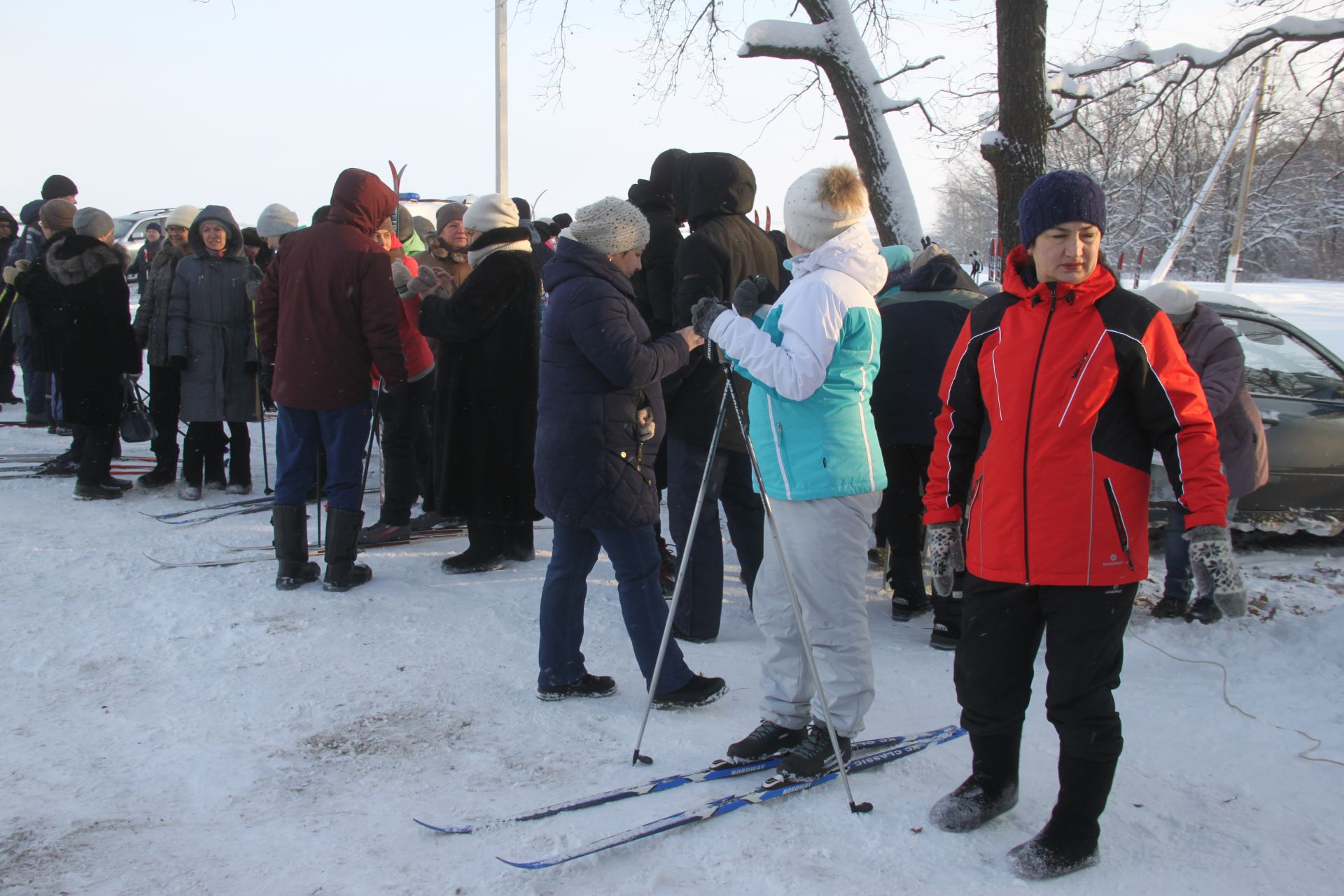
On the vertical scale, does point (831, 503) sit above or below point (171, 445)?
above

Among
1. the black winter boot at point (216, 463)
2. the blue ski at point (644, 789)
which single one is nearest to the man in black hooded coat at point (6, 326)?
the black winter boot at point (216, 463)

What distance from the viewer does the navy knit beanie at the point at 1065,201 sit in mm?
2738

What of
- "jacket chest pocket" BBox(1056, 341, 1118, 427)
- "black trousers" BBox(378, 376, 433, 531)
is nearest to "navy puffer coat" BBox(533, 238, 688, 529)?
"jacket chest pocket" BBox(1056, 341, 1118, 427)

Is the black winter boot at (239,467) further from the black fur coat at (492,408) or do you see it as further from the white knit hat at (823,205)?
the white knit hat at (823,205)

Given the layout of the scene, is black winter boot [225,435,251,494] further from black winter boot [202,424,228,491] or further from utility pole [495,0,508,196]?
utility pole [495,0,508,196]

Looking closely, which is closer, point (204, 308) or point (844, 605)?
point (844, 605)

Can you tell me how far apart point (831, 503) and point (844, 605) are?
342 mm

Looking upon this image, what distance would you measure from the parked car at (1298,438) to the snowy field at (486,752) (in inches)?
40.2

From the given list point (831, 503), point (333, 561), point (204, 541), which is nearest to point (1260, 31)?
point (831, 503)

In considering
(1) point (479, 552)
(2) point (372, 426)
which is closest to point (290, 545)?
(2) point (372, 426)

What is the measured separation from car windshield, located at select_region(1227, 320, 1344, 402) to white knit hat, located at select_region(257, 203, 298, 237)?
7304 mm

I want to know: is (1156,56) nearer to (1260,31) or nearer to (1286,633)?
(1260,31)

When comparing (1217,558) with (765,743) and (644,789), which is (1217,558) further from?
(644,789)

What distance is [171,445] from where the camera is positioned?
7.60m
